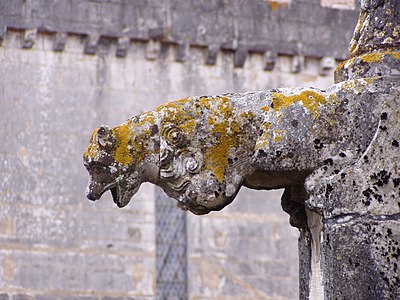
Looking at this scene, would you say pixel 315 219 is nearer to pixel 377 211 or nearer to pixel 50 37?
pixel 377 211

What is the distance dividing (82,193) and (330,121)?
10830 mm

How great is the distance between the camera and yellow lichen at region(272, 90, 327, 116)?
4.14 m

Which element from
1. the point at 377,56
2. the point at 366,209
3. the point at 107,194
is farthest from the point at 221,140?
the point at 107,194

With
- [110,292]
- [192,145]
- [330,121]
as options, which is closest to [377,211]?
[330,121]

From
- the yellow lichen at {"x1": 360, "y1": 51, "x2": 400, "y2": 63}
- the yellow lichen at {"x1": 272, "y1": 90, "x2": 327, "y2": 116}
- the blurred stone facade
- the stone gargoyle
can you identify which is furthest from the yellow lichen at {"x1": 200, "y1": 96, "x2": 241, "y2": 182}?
the blurred stone facade

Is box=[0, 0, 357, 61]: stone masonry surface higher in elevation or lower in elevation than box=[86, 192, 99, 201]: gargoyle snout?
higher

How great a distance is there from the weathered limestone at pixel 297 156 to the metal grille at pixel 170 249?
430 inches

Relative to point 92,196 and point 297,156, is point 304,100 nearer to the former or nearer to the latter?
point 297,156

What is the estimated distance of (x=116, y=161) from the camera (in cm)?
407

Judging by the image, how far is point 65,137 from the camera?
14898 millimetres

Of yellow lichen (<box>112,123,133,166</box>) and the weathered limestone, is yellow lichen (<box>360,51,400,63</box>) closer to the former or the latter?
the weathered limestone

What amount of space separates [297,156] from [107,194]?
10663 millimetres

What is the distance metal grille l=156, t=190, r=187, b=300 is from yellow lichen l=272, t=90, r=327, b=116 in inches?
430

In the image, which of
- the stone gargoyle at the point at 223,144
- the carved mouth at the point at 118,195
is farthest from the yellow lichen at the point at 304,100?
the carved mouth at the point at 118,195
